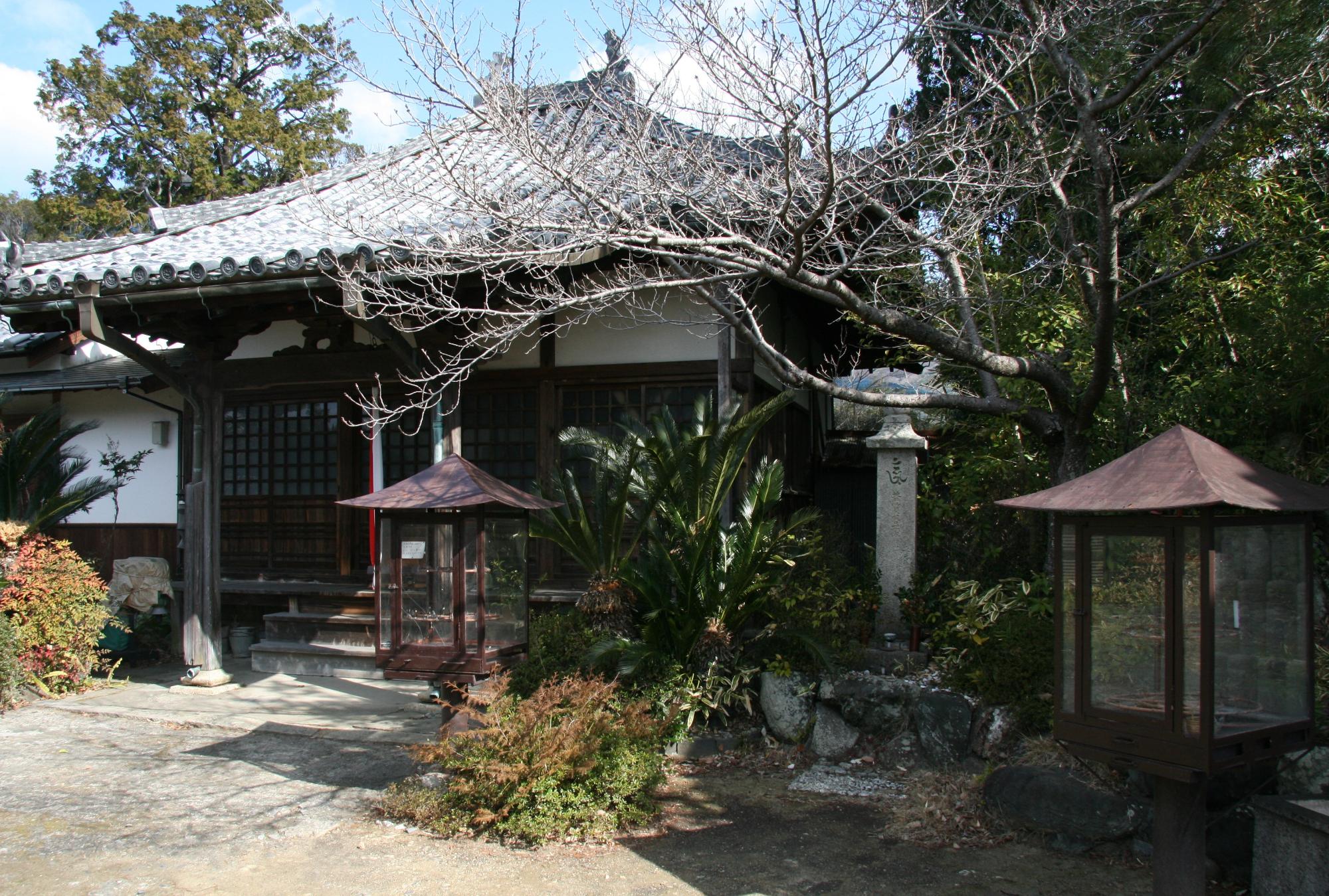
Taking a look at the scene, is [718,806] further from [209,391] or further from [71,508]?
[71,508]

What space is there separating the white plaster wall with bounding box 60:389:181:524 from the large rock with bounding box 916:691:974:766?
968 centimetres

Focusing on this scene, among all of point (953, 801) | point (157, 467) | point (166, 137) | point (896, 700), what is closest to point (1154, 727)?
point (953, 801)

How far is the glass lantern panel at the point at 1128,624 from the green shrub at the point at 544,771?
8.81ft

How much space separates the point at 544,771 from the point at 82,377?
9.75 m

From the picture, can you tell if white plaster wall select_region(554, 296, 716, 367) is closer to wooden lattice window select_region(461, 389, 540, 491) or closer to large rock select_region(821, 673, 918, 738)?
wooden lattice window select_region(461, 389, 540, 491)

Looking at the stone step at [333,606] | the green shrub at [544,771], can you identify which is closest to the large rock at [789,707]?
the green shrub at [544,771]

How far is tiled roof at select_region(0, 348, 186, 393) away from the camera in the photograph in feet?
38.4

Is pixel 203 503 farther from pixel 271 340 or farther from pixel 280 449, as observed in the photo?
pixel 271 340

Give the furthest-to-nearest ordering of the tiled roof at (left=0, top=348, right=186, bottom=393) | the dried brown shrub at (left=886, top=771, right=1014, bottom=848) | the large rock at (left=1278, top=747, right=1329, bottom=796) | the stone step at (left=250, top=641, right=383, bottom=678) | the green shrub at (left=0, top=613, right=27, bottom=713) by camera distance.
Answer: the tiled roof at (left=0, top=348, right=186, bottom=393)
the stone step at (left=250, top=641, right=383, bottom=678)
the green shrub at (left=0, top=613, right=27, bottom=713)
the dried brown shrub at (left=886, top=771, right=1014, bottom=848)
the large rock at (left=1278, top=747, right=1329, bottom=796)

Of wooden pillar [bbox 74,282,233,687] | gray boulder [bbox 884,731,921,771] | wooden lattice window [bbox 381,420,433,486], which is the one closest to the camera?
gray boulder [bbox 884,731,921,771]

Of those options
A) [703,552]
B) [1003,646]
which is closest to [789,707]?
[703,552]

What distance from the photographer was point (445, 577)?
6.55 metres

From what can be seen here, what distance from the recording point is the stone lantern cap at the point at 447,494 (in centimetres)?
635

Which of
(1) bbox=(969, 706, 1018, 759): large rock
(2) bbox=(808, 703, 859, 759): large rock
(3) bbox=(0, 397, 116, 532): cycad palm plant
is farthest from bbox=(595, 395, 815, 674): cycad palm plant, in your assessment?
(3) bbox=(0, 397, 116, 532): cycad palm plant
